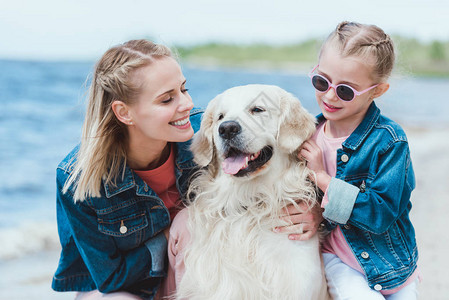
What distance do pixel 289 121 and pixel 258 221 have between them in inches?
21.6

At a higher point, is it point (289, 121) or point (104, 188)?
point (289, 121)

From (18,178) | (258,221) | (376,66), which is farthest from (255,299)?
(18,178)

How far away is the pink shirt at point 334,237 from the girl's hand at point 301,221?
0.45ft

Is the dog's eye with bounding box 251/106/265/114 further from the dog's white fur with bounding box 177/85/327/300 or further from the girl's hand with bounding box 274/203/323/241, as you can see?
the girl's hand with bounding box 274/203/323/241

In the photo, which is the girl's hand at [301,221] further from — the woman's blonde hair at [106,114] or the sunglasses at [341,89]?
the woman's blonde hair at [106,114]

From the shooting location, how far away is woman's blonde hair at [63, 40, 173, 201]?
2.54 metres

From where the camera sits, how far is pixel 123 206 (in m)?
2.69

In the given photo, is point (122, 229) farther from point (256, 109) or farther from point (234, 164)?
point (256, 109)

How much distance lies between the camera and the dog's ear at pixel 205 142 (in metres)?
2.60

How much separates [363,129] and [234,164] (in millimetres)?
679

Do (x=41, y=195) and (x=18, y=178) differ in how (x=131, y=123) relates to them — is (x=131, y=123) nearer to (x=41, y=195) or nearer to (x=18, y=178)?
(x=41, y=195)

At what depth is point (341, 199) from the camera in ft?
7.47

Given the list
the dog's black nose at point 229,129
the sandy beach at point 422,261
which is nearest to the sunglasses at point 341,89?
the dog's black nose at point 229,129

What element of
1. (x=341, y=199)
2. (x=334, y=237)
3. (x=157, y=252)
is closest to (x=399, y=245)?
(x=334, y=237)
